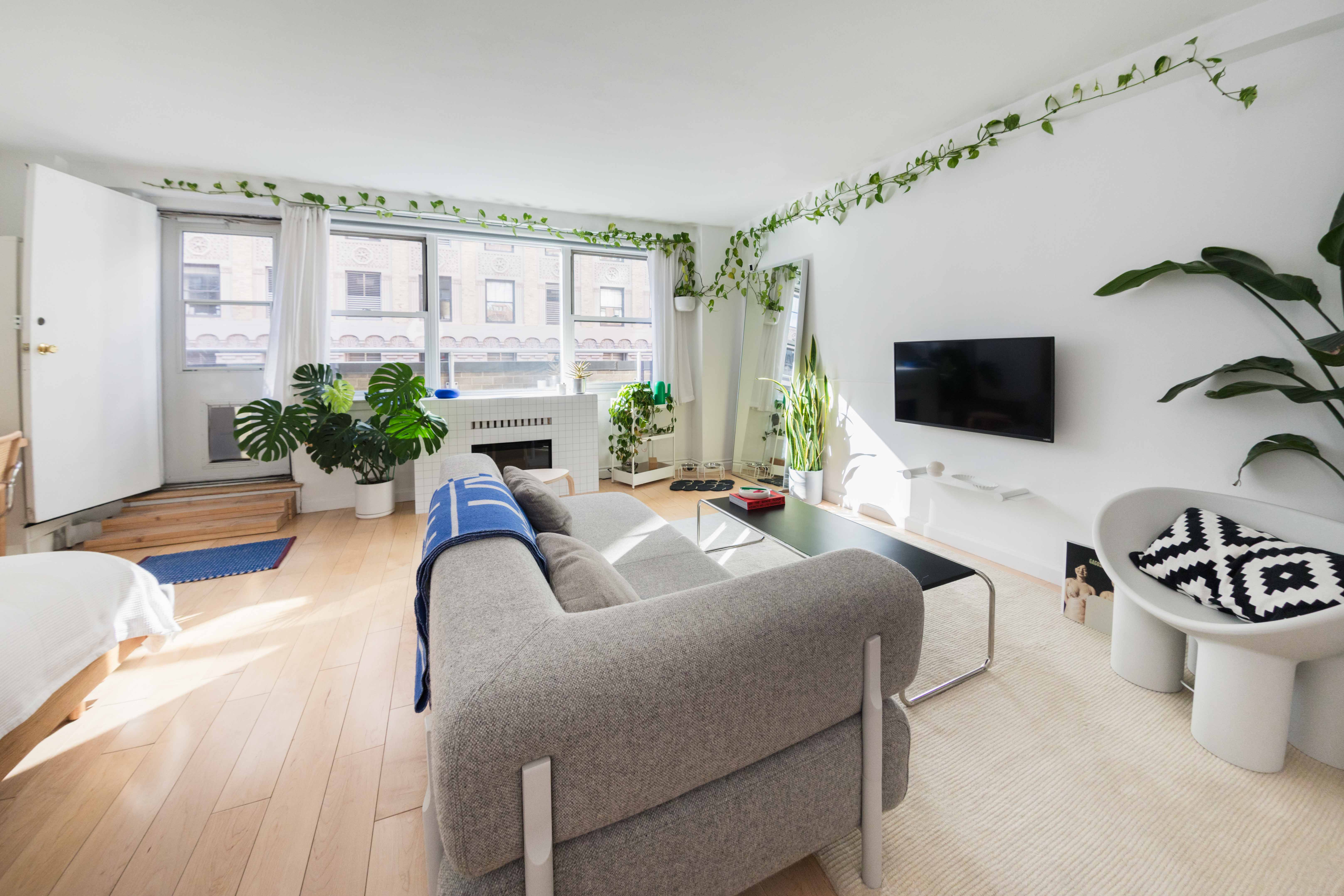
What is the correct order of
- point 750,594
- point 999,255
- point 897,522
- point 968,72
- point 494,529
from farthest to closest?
point 897,522 < point 999,255 < point 968,72 < point 494,529 < point 750,594

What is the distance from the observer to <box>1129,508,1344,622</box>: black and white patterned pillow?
58.4 inches

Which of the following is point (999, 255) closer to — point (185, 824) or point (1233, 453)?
point (1233, 453)

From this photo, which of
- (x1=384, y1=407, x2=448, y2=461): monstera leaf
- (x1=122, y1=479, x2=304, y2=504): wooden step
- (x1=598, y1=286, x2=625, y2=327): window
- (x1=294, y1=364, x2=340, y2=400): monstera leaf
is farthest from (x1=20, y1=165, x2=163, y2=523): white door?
(x1=598, y1=286, x2=625, y2=327): window

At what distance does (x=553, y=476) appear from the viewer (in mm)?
3395

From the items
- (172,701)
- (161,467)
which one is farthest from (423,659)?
(161,467)

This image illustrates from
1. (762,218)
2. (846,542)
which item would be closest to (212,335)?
(762,218)

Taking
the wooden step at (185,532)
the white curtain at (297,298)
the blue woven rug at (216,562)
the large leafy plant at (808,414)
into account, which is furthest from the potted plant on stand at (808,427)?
the wooden step at (185,532)

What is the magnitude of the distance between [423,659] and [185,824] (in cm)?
70

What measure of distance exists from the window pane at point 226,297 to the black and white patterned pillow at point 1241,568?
5303 millimetres

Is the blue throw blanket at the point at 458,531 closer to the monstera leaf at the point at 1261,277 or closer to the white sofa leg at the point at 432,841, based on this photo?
the white sofa leg at the point at 432,841

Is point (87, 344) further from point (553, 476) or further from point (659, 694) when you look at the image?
point (659, 694)

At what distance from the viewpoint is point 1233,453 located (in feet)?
6.77

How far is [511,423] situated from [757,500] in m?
2.40

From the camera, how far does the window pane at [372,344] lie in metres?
4.14
